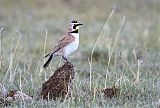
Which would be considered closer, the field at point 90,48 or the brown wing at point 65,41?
the field at point 90,48

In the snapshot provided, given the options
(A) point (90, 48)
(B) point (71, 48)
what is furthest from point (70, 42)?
(A) point (90, 48)

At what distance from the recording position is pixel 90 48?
1179cm

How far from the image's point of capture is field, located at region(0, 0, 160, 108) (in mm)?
7137

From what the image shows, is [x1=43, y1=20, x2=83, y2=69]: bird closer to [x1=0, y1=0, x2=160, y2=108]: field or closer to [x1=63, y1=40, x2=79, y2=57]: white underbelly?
[x1=63, y1=40, x2=79, y2=57]: white underbelly

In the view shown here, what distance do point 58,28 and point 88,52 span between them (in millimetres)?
3717

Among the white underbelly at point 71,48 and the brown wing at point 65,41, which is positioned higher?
the brown wing at point 65,41

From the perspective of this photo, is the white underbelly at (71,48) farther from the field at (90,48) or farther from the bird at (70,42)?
the field at (90,48)

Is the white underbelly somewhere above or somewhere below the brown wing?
below

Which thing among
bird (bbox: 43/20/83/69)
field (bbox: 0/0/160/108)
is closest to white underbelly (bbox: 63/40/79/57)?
bird (bbox: 43/20/83/69)

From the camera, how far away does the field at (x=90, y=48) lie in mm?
7137

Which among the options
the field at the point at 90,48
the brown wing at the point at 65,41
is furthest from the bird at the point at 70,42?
the field at the point at 90,48

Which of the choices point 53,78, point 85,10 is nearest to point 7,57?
point 53,78

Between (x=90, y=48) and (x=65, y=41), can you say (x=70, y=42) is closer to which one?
(x=65, y=41)

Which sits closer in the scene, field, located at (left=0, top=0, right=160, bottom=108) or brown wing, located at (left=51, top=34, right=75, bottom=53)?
field, located at (left=0, top=0, right=160, bottom=108)
